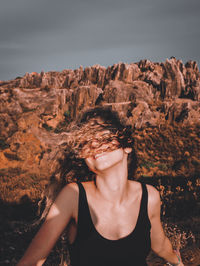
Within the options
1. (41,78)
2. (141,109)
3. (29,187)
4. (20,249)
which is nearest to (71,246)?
(20,249)

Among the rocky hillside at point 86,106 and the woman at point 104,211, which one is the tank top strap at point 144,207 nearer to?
the woman at point 104,211

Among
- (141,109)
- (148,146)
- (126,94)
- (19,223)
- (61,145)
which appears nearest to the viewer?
(61,145)

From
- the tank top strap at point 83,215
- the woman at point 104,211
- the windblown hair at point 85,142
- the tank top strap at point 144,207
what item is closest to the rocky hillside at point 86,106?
the windblown hair at point 85,142

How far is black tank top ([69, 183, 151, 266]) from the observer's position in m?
1.21

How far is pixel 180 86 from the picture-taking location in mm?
21812

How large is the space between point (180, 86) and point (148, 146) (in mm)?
15286

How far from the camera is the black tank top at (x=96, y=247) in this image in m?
1.21

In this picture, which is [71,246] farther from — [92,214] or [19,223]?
[19,223]

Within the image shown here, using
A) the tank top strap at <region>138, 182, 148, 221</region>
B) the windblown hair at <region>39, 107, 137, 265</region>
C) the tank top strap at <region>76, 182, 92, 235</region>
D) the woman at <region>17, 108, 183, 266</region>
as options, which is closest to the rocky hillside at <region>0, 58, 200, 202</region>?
the windblown hair at <region>39, 107, 137, 265</region>

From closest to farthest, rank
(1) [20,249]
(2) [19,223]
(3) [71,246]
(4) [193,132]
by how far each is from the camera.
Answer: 1. (3) [71,246]
2. (1) [20,249]
3. (2) [19,223]
4. (4) [193,132]

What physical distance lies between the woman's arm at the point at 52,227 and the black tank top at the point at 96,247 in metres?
0.06

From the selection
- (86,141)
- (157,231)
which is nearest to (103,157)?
(86,141)

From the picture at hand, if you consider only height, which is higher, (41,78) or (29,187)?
(41,78)

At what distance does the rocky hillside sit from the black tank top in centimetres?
43
